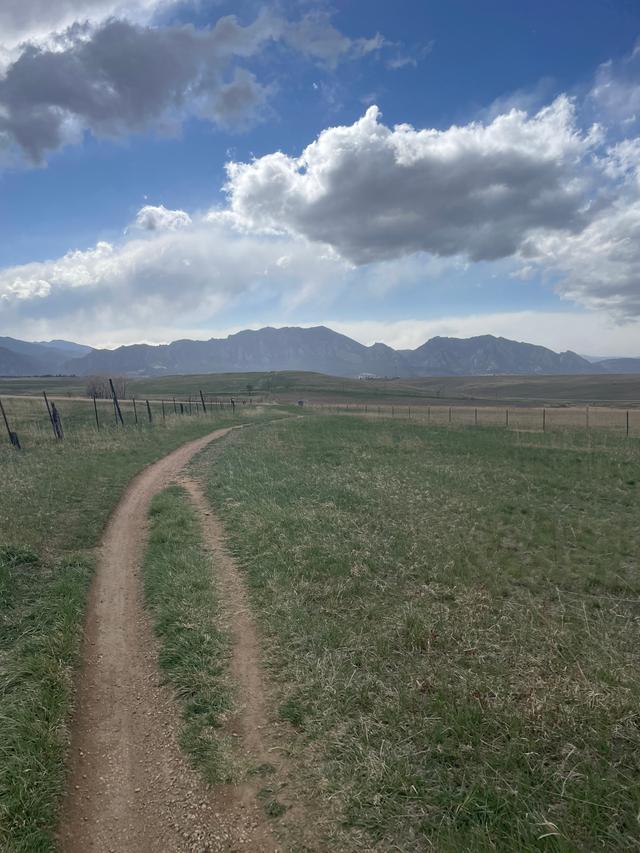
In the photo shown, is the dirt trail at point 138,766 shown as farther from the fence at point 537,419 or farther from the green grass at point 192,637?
the fence at point 537,419

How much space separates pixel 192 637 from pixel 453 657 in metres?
4.26

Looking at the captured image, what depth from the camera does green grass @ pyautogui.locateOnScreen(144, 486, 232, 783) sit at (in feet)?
17.3

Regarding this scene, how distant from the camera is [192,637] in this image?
726cm

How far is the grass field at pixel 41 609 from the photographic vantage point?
449 cm

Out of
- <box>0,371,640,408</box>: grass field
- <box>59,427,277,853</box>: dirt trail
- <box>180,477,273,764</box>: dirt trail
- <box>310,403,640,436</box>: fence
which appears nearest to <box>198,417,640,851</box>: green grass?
<box>180,477,273,764</box>: dirt trail

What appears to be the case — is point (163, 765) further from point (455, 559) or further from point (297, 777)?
point (455, 559)

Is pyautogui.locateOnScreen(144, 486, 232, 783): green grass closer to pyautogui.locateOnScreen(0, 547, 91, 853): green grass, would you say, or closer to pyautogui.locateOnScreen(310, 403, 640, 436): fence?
pyautogui.locateOnScreen(0, 547, 91, 853): green grass

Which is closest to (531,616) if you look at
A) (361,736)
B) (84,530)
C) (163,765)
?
(361,736)

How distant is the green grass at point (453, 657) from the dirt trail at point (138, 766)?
644 millimetres

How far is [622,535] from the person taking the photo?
13.2 m

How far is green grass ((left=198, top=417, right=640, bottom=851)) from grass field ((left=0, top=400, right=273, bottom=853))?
2709 millimetres

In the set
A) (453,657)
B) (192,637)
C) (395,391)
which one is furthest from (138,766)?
(395,391)

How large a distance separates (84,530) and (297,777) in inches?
391

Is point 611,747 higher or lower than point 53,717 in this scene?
lower
